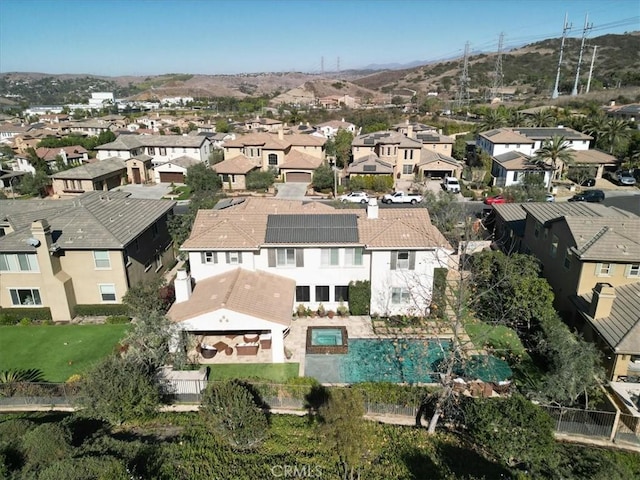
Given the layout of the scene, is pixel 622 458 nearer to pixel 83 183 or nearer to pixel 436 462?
pixel 436 462

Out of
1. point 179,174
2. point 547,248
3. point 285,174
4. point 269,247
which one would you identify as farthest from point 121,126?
point 547,248

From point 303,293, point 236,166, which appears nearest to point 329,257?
point 303,293

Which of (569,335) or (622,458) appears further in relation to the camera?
(569,335)

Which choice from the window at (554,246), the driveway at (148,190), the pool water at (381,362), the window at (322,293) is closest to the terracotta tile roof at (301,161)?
the driveway at (148,190)

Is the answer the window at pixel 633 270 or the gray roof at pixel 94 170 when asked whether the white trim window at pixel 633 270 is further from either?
the gray roof at pixel 94 170

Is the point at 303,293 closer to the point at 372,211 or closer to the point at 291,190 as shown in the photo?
the point at 372,211
